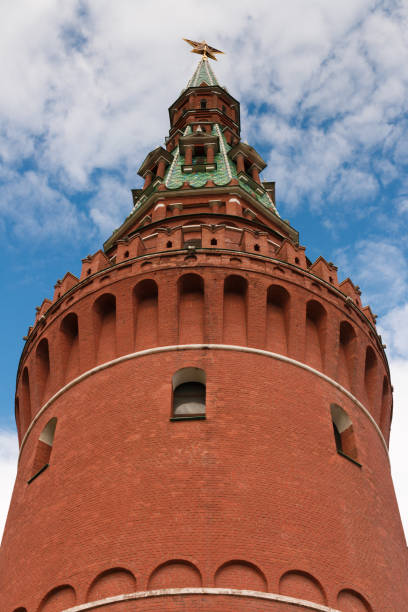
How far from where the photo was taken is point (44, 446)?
59.7 ft

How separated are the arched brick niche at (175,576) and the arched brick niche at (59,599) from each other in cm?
159

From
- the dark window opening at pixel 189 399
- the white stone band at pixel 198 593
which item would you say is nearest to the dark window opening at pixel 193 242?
the dark window opening at pixel 189 399

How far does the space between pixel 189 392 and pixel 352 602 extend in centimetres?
578

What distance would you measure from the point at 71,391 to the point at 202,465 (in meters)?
4.70

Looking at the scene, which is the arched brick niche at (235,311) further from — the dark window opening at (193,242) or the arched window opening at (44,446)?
the arched window opening at (44,446)

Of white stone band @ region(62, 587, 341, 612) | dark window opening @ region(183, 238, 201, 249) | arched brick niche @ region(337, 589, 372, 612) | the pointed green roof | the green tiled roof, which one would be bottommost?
white stone band @ region(62, 587, 341, 612)

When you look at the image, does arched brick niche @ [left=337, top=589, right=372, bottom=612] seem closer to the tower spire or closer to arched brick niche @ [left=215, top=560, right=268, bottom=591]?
arched brick niche @ [left=215, top=560, right=268, bottom=591]

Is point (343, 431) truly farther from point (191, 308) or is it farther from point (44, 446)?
point (44, 446)

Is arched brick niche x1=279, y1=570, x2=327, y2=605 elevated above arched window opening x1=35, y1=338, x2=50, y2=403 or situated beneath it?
situated beneath

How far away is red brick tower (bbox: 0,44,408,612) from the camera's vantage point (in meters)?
13.5

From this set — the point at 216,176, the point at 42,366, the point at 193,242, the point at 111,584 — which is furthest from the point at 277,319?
the point at 216,176

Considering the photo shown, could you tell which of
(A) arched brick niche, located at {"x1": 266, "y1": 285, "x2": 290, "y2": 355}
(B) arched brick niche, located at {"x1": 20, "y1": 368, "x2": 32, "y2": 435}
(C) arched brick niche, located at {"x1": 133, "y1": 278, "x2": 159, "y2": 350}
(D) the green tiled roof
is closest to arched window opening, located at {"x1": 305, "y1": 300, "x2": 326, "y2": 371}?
(A) arched brick niche, located at {"x1": 266, "y1": 285, "x2": 290, "y2": 355}

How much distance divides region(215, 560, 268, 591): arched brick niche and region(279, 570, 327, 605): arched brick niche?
1.33 ft

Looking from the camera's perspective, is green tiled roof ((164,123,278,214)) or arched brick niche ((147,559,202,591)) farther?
green tiled roof ((164,123,278,214))
